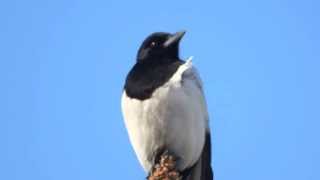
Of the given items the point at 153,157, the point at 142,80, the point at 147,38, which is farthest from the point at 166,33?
the point at 153,157

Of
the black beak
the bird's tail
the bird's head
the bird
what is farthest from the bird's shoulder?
the bird's tail

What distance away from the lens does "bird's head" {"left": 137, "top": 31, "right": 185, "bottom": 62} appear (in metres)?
9.56

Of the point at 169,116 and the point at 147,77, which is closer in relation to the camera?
the point at 169,116

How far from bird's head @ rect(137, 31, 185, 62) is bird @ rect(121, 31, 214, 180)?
1.26ft

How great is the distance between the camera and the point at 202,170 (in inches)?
350

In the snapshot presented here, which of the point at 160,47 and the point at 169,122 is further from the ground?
the point at 160,47

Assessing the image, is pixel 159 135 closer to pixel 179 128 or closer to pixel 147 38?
pixel 179 128

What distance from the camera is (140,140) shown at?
28.8ft

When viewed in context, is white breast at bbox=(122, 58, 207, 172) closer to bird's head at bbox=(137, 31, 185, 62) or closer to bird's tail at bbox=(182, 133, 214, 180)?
bird's tail at bbox=(182, 133, 214, 180)

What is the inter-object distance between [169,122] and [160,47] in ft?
4.80

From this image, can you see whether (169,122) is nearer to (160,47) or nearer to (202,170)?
(202,170)

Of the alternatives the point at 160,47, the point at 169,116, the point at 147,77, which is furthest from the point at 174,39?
the point at 169,116

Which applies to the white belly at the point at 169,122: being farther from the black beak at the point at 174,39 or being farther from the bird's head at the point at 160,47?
the black beak at the point at 174,39

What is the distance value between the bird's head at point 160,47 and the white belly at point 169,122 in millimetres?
843
